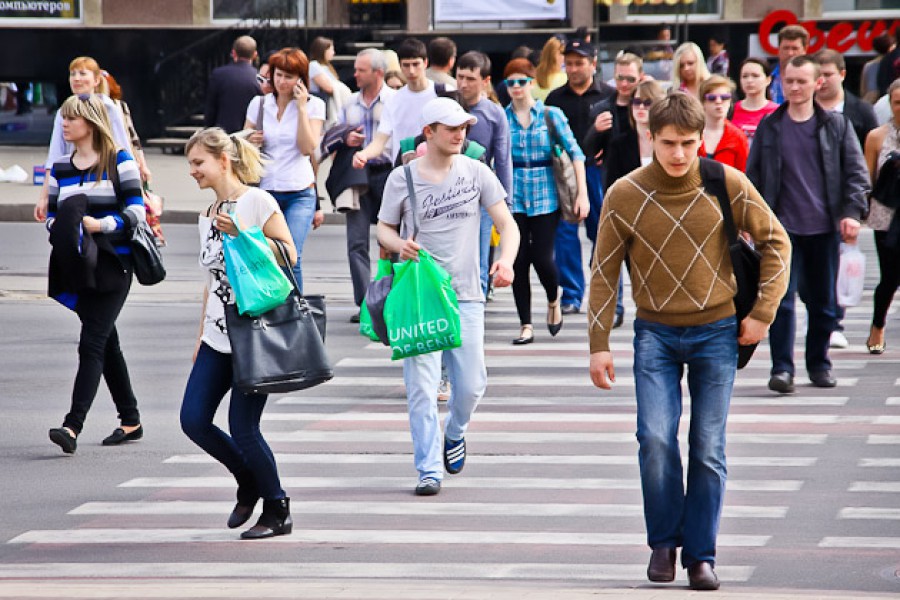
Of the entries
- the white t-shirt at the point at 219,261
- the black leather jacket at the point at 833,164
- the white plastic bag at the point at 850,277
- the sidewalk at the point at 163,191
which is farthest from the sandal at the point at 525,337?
the sidewalk at the point at 163,191

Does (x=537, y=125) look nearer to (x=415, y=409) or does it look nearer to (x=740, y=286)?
(x=415, y=409)

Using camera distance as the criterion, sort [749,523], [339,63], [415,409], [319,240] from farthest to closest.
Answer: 1. [339,63]
2. [319,240]
3. [415,409]
4. [749,523]

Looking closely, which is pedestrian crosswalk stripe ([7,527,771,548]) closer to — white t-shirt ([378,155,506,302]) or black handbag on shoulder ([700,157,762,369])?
black handbag on shoulder ([700,157,762,369])

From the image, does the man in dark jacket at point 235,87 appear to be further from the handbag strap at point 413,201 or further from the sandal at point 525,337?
the handbag strap at point 413,201

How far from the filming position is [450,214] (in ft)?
27.0

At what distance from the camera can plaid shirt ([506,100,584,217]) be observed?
40.6ft

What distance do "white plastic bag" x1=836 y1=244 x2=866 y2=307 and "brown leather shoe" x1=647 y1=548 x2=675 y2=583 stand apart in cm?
547

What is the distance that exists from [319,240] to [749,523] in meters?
12.6

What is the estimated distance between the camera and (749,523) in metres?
7.42

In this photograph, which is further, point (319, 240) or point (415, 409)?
point (319, 240)

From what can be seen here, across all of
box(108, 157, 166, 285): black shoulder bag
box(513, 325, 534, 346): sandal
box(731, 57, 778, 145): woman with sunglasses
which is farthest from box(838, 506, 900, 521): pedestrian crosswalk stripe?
box(513, 325, 534, 346): sandal

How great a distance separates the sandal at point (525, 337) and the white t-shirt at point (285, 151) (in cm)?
180

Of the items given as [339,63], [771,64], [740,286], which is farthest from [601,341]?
[771,64]

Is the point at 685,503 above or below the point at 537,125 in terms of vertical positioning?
below
